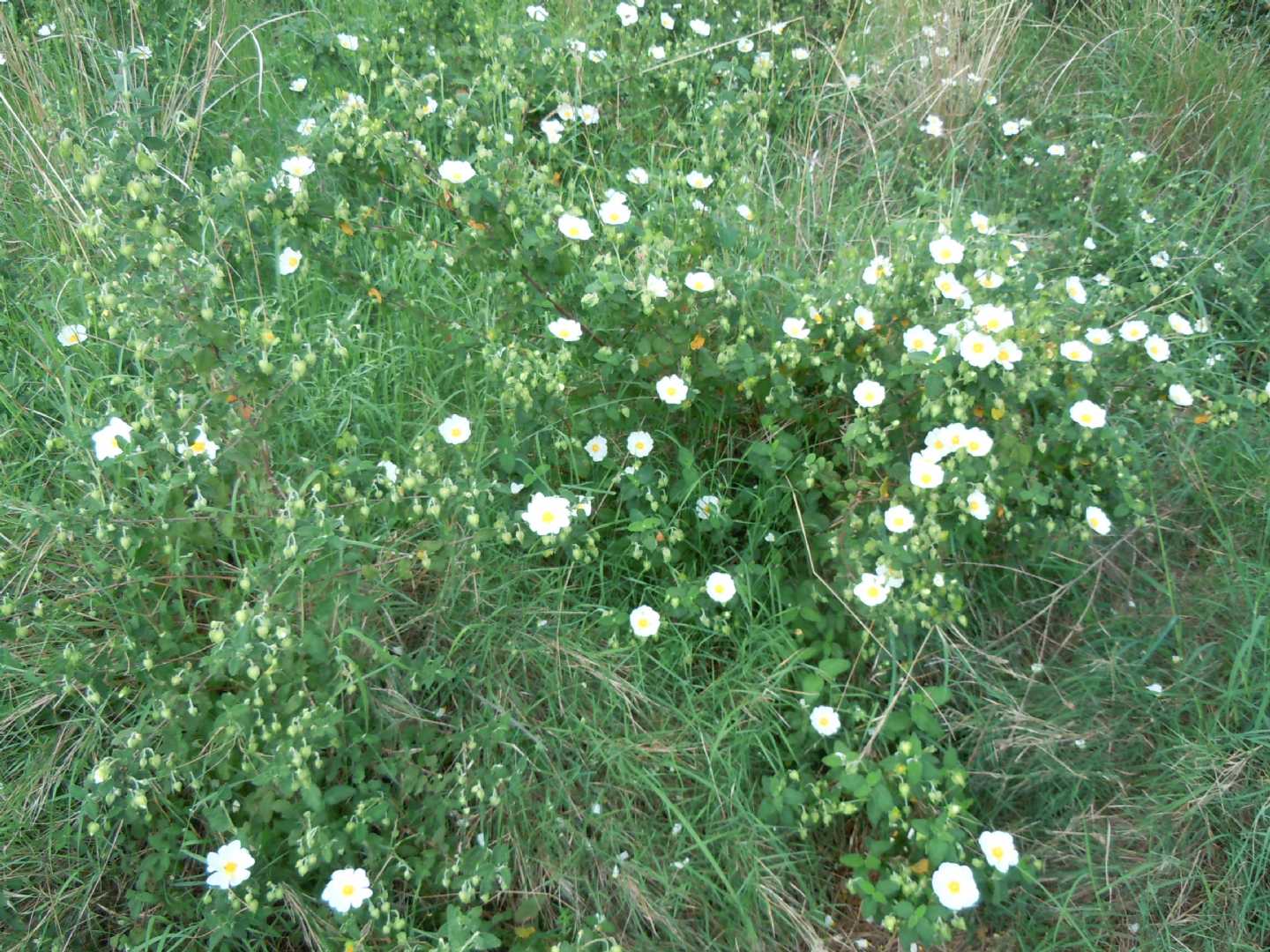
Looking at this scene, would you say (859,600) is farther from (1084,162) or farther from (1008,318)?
(1084,162)

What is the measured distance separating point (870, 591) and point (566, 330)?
2.65 feet

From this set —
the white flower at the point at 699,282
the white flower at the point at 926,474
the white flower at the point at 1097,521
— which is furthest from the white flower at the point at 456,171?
the white flower at the point at 1097,521

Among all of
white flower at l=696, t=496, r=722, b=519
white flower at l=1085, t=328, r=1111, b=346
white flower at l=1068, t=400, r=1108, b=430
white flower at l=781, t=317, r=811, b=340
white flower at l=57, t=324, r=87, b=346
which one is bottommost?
white flower at l=696, t=496, r=722, b=519

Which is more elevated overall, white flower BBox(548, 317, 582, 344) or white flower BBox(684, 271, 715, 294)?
white flower BBox(684, 271, 715, 294)

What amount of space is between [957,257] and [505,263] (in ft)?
3.24

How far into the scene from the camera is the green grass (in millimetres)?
1815

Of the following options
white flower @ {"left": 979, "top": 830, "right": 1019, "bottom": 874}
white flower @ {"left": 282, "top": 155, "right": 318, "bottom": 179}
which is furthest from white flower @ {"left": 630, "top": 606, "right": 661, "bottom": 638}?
white flower @ {"left": 282, "top": 155, "right": 318, "bottom": 179}

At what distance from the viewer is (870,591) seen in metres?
1.97

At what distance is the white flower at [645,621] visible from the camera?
203cm

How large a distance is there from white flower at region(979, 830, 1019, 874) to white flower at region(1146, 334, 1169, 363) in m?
1.13

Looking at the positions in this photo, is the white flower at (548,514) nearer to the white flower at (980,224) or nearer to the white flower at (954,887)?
the white flower at (954,887)

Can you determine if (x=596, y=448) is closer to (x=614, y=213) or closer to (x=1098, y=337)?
(x=614, y=213)

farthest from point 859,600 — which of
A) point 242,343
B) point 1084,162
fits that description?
point 1084,162

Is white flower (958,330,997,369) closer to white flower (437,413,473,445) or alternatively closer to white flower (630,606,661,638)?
white flower (630,606,661,638)
